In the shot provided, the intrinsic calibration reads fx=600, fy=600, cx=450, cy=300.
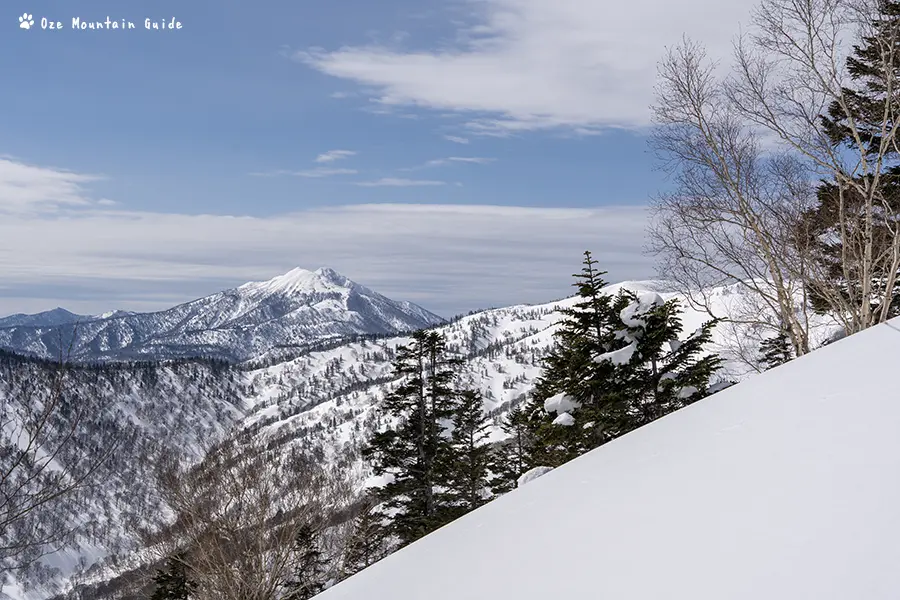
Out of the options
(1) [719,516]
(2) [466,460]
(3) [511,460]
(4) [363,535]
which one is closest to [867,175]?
(1) [719,516]

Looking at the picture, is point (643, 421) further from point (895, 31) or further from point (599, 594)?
point (599, 594)

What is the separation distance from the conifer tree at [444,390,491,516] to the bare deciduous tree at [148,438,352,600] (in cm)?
722

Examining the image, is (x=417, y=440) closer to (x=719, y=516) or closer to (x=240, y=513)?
(x=240, y=513)

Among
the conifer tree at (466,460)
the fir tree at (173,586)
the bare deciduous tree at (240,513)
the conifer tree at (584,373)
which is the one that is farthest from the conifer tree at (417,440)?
the bare deciduous tree at (240,513)

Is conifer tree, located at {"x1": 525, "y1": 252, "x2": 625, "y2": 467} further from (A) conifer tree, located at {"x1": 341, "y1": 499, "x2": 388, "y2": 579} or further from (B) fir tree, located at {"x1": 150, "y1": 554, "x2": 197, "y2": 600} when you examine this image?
(B) fir tree, located at {"x1": 150, "y1": 554, "x2": 197, "y2": 600}

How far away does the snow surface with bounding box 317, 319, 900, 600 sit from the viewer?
2.34m

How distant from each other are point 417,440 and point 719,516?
1670 centimetres

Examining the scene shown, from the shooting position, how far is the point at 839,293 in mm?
10859

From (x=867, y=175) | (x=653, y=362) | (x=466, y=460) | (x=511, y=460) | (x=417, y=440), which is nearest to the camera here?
(x=867, y=175)

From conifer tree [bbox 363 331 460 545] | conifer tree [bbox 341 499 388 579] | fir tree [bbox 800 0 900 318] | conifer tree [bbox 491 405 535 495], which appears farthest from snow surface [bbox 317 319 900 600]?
conifer tree [bbox 491 405 535 495]

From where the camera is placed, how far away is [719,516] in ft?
9.61

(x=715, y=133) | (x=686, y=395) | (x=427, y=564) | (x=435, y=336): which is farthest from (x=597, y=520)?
(x=435, y=336)

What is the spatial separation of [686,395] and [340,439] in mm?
166674

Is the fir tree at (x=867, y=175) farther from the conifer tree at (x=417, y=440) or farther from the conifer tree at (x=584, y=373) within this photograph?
the conifer tree at (x=417, y=440)
